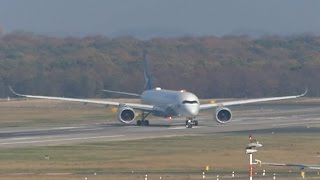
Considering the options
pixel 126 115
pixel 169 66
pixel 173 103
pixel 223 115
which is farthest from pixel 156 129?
pixel 169 66

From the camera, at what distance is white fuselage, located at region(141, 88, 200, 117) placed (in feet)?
297

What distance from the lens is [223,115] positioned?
309 ft

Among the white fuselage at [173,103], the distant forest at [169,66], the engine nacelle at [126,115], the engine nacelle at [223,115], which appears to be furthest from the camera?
the distant forest at [169,66]

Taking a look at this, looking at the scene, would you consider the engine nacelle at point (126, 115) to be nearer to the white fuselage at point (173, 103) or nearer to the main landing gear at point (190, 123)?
the white fuselage at point (173, 103)

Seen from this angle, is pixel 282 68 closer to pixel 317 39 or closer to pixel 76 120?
pixel 317 39

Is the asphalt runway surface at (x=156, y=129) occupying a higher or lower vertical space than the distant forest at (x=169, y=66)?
lower

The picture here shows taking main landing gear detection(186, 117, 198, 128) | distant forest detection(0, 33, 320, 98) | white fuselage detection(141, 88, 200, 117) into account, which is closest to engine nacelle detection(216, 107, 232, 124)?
white fuselage detection(141, 88, 200, 117)

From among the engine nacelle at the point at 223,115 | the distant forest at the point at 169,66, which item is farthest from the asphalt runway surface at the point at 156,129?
the distant forest at the point at 169,66

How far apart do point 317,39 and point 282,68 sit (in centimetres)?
2156

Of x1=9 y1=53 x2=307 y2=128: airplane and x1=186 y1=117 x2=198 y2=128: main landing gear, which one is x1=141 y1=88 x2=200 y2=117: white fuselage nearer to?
x1=9 y1=53 x2=307 y2=128: airplane

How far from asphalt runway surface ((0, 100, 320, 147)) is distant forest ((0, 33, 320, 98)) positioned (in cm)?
3155

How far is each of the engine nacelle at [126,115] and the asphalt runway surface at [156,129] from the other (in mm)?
638

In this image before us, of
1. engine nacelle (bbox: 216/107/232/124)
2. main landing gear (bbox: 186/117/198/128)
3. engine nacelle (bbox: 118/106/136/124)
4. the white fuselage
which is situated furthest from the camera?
engine nacelle (bbox: 216/107/232/124)

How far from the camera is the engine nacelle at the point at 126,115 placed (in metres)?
93.1
